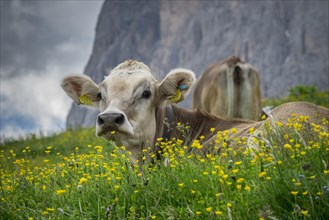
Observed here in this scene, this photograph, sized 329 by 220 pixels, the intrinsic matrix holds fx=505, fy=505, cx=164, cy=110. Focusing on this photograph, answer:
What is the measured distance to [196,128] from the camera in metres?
7.99

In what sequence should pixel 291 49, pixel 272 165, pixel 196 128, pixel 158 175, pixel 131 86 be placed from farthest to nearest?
pixel 291 49
pixel 196 128
pixel 131 86
pixel 158 175
pixel 272 165

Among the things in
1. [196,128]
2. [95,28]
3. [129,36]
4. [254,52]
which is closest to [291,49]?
[254,52]

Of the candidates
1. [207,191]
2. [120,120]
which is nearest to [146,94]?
[120,120]

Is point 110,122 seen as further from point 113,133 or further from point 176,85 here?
point 176,85

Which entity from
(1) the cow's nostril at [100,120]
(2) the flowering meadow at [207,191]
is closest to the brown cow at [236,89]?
(1) the cow's nostril at [100,120]

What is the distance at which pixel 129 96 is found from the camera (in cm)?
673

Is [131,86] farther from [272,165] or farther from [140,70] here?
[272,165]

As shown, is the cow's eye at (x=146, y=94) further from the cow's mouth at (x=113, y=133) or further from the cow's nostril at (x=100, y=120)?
the cow's nostril at (x=100, y=120)

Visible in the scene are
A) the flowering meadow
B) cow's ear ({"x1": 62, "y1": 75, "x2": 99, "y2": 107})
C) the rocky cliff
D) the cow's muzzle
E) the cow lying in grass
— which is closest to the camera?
the flowering meadow

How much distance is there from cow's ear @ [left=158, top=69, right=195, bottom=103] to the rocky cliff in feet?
296

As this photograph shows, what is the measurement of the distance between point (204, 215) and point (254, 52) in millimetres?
129759

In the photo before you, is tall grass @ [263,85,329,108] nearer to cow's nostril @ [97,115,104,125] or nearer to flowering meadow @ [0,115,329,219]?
cow's nostril @ [97,115,104,125]

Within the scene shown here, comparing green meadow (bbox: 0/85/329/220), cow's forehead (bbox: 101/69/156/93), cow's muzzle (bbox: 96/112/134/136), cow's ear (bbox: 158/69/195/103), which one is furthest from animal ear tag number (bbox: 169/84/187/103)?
green meadow (bbox: 0/85/329/220)

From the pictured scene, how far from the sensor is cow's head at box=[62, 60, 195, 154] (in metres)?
6.23
